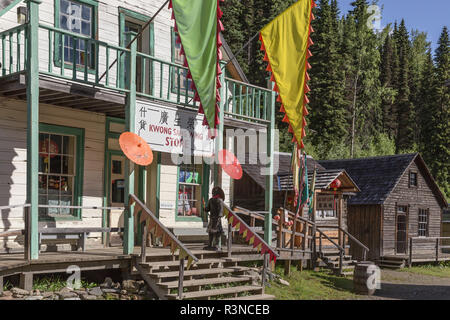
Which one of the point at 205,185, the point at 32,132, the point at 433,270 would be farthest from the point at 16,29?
the point at 433,270


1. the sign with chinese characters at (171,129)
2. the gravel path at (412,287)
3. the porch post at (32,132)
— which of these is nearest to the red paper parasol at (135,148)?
the sign with chinese characters at (171,129)

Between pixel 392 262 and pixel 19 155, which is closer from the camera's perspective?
pixel 19 155

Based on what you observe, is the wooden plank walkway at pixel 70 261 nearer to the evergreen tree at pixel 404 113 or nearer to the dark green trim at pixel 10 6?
the dark green trim at pixel 10 6

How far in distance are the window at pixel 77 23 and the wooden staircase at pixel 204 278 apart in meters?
5.17

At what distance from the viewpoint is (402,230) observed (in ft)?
93.0

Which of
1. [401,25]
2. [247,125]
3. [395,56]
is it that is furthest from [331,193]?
[401,25]

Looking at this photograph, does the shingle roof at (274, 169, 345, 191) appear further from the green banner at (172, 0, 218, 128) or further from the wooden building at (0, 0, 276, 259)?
the green banner at (172, 0, 218, 128)

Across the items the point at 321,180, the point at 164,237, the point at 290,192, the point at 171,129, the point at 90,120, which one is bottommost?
the point at 164,237

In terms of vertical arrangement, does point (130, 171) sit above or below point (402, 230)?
above

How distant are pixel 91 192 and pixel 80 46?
3521 millimetres

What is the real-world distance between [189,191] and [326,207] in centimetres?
880

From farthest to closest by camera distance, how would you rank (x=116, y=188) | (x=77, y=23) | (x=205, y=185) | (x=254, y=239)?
1. (x=205, y=185)
2. (x=116, y=188)
3. (x=77, y=23)
4. (x=254, y=239)

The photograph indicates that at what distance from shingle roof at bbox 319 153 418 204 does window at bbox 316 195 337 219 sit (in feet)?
13.5

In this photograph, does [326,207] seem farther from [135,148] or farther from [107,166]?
[135,148]
